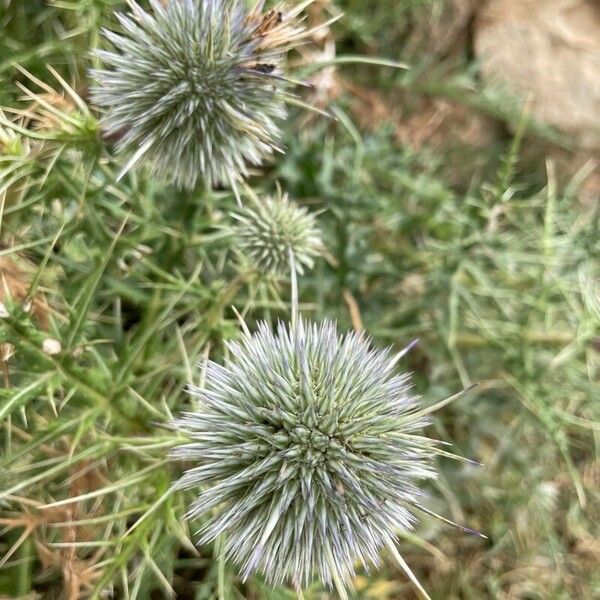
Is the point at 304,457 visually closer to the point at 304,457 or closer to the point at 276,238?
the point at 304,457

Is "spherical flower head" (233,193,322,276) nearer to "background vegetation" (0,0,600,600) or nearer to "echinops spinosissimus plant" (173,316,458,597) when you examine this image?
"background vegetation" (0,0,600,600)

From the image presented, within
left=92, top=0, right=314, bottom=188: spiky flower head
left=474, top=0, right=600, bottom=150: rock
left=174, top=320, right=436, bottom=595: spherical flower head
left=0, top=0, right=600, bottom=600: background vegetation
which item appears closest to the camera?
left=174, top=320, right=436, bottom=595: spherical flower head

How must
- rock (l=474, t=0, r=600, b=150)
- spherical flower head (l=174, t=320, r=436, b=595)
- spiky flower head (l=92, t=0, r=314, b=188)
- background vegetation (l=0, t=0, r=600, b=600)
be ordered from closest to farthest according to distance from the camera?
spherical flower head (l=174, t=320, r=436, b=595)
spiky flower head (l=92, t=0, r=314, b=188)
background vegetation (l=0, t=0, r=600, b=600)
rock (l=474, t=0, r=600, b=150)

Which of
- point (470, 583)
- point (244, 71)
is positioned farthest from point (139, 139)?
point (470, 583)

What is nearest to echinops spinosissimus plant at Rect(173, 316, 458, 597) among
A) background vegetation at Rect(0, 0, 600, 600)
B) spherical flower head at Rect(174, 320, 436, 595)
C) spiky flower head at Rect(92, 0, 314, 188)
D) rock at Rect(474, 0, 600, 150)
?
spherical flower head at Rect(174, 320, 436, 595)

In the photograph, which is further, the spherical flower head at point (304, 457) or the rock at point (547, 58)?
the rock at point (547, 58)

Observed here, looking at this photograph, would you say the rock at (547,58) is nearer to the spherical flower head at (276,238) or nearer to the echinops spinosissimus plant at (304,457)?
the spherical flower head at (276,238)

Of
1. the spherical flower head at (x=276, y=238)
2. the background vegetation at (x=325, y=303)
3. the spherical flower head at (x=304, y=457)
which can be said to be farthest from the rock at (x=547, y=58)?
the spherical flower head at (x=304, y=457)
